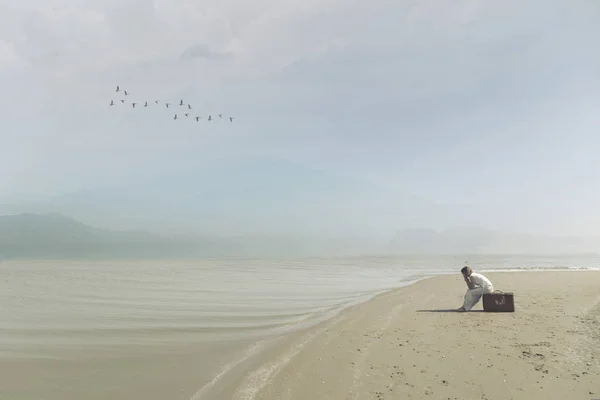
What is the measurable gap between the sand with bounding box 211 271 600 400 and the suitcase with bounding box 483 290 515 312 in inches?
18.6

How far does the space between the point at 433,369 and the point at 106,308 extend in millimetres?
12048

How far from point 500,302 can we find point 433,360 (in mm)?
6856

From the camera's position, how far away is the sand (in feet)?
20.7

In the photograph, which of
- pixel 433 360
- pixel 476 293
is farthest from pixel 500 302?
pixel 433 360

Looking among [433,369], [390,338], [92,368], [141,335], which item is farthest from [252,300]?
[433,369]

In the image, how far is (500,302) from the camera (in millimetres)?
13359

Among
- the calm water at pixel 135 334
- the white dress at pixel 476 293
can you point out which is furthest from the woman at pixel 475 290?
the calm water at pixel 135 334

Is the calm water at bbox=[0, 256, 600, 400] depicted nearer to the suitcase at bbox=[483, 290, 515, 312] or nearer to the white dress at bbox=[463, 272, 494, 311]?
the white dress at bbox=[463, 272, 494, 311]

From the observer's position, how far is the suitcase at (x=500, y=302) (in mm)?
13266

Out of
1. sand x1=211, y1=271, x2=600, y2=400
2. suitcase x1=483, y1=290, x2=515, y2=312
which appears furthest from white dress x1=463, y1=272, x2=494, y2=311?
sand x1=211, y1=271, x2=600, y2=400

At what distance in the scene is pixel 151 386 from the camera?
268 inches

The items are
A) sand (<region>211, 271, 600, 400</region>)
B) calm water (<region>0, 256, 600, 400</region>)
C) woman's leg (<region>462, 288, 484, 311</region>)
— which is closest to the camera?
sand (<region>211, 271, 600, 400</region>)

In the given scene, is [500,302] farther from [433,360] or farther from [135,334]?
[135,334]

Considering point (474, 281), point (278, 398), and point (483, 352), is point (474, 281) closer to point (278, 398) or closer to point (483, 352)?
point (483, 352)
